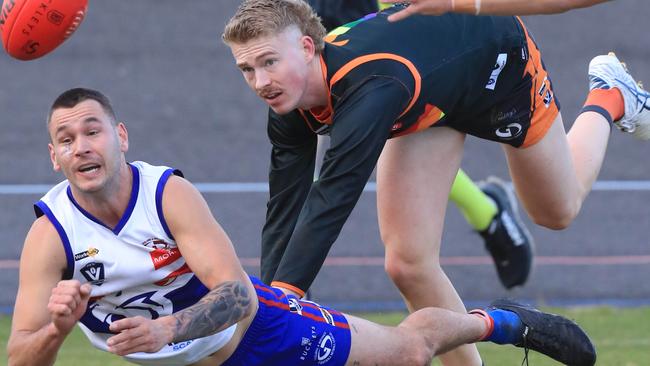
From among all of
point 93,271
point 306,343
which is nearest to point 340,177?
point 306,343

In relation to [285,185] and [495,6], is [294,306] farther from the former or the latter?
[495,6]

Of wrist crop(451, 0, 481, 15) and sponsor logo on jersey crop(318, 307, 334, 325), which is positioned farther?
sponsor logo on jersey crop(318, 307, 334, 325)

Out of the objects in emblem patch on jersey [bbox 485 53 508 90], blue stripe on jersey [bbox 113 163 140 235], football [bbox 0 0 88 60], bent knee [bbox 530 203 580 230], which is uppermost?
football [bbox 0 0 88 60]

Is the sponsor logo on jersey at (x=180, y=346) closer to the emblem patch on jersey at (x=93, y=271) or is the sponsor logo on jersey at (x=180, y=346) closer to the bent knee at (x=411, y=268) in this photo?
the emblem patch on jersey at (x=93, y=271)

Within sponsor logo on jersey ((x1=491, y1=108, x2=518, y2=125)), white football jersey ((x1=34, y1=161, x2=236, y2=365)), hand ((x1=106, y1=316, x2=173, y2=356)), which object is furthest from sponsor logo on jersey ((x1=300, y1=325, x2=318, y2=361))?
sponsor logo on jersey ((x1=491, y1=108, x2=518, y2=125))

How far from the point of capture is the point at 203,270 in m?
4.51

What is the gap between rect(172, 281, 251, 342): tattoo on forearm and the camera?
4246 millimetres

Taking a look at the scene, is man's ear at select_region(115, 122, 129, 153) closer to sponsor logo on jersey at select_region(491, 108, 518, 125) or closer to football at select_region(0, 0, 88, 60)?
football at select_region(0, 0, 88, 60)

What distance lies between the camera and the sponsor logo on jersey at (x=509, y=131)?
18.8 feet

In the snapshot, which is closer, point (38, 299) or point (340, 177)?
point (38, 299)

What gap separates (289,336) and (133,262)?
0.68 meters

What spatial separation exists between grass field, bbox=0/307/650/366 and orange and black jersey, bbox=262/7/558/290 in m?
1.55

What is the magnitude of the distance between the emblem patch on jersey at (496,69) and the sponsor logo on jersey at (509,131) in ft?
0.68

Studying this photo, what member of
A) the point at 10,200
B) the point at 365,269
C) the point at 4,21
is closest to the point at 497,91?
the point at 4,21
